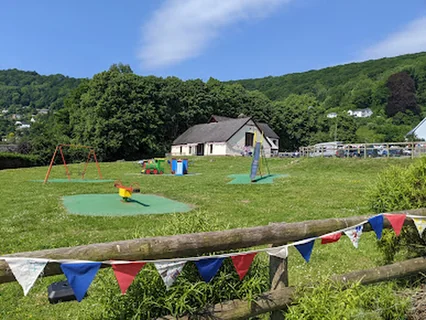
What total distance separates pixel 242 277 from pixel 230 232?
1.51 ft

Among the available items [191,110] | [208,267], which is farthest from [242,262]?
[191,110]

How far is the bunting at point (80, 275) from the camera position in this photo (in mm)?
2658

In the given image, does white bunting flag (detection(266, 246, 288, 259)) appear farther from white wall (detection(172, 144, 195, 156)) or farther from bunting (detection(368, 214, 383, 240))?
white wall (detection(172, 144, 195, 156))

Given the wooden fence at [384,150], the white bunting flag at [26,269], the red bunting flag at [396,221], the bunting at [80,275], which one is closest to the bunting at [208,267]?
the bunting at [80,275]

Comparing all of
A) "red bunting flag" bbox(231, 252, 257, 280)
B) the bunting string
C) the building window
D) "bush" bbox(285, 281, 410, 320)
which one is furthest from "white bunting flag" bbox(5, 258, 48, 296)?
the building window

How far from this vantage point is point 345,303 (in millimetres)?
3447

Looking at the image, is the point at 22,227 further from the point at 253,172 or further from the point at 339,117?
the point at 339,117

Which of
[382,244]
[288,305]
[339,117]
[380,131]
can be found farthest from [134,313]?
[380,131]

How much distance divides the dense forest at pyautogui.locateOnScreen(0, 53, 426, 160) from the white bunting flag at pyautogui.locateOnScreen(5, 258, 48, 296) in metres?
49.9

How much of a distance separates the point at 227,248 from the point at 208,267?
29 centimetres

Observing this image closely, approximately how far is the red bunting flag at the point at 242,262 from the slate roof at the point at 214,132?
4895cm

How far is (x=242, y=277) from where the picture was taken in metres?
3.31

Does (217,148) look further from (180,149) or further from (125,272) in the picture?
(125,272)

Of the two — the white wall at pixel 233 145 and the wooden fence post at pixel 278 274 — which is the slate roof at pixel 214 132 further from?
the wooden fence post at pixel 278 274
